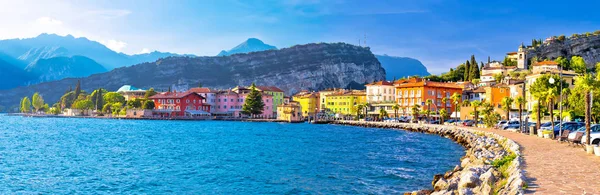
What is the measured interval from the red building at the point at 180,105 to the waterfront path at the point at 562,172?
439ft

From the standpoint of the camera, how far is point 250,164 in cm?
3281

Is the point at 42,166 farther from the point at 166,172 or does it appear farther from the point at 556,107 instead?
the point at 556,107

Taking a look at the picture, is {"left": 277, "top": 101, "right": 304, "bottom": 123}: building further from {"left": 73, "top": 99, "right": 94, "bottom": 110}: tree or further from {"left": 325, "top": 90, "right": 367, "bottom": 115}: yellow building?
{"left": 73, "top": 99, "right": 94, "bottom": 110}: tree

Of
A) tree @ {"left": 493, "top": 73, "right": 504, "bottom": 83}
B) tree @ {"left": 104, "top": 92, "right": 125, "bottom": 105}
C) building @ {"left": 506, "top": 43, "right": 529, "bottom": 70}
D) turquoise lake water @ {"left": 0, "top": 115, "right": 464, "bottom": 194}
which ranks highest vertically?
building @ {"left": 506, "top": 43, "right": 529, "bottom": 70}

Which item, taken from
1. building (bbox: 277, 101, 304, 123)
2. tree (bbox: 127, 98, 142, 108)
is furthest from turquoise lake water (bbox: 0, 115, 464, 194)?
tree (bbox: 127, 98, 142, 108)

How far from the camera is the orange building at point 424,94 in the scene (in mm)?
113188

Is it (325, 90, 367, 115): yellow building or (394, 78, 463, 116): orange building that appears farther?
(325, 90, 367, 115): yellow building

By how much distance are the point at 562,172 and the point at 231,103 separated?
149591mm

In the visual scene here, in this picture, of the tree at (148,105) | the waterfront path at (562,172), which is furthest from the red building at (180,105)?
the waterfront path at (562,172)

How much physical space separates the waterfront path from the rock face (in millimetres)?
146585

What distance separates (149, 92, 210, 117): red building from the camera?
15012 centimetres

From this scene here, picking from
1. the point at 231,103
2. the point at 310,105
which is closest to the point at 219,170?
the point at 310,105

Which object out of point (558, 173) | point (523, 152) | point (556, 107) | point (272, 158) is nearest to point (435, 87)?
point (556, 107)

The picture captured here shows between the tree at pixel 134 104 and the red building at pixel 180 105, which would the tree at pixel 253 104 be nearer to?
the red building at pixel 180 105
